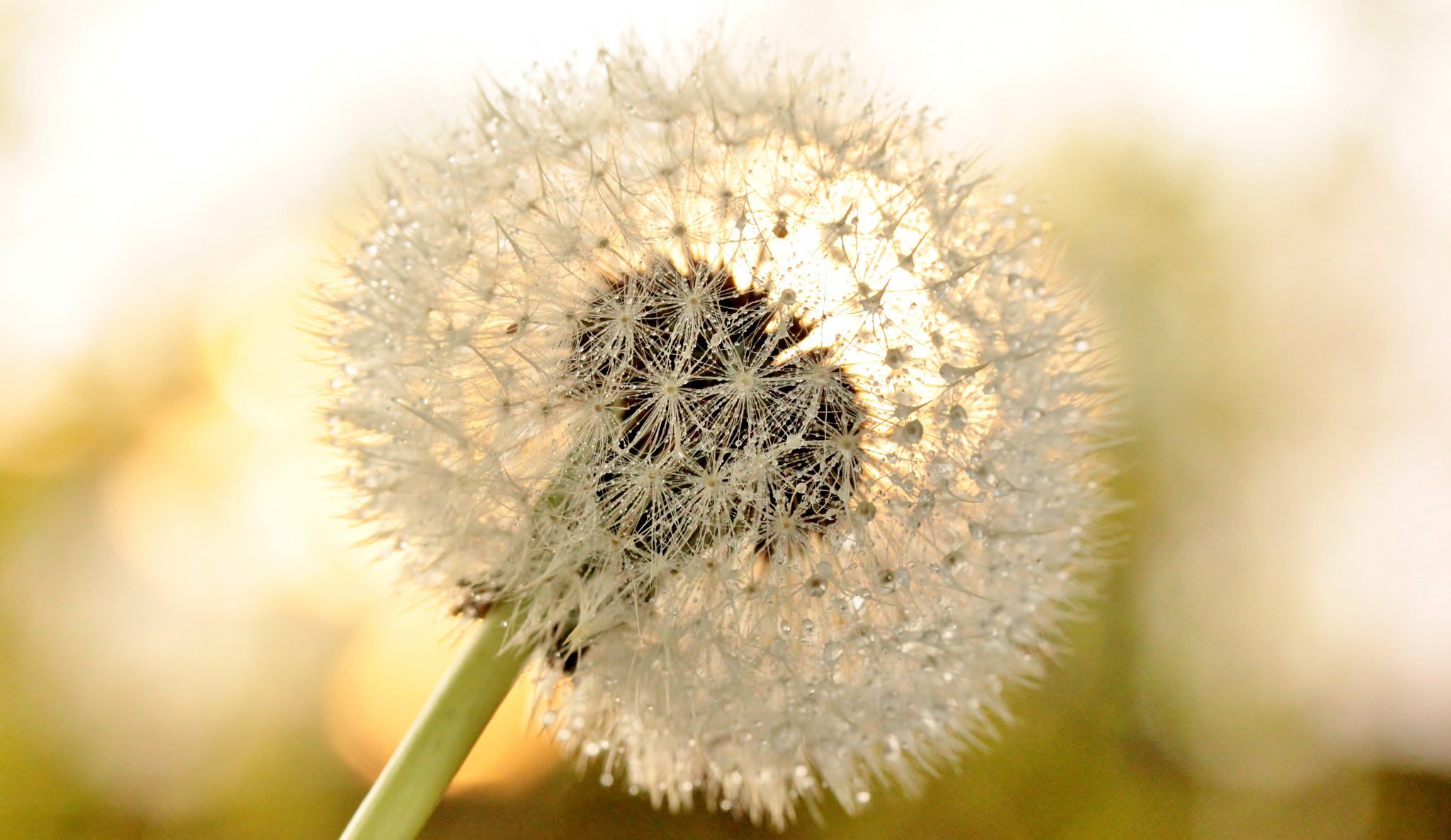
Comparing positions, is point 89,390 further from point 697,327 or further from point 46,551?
point 697,327

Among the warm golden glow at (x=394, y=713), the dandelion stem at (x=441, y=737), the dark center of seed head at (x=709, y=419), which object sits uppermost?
the dark center of seed head at (x=709, y=419)

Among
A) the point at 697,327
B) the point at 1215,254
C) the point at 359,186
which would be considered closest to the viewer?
the point at 697,327

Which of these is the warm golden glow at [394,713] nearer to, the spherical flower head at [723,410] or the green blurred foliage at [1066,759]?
the green blurred foliage at [1066,759]

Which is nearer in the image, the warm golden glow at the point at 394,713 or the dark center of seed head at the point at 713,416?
the dark center of seed head at the point at 713,416

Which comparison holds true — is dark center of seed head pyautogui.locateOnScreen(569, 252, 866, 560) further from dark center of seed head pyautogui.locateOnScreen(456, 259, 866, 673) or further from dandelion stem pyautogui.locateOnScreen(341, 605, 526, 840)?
dandelion stem pyautogui.locateOnScreen(341, 605, 526, 840)

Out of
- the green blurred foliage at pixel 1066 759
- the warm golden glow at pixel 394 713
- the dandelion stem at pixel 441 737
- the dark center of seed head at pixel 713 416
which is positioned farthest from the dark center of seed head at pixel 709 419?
the green blurred foliage at pixel 1066 759

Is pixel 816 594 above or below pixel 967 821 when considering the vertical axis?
above

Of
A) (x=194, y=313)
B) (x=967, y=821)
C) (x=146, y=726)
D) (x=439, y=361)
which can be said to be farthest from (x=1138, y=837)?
(x=194, y=313)
